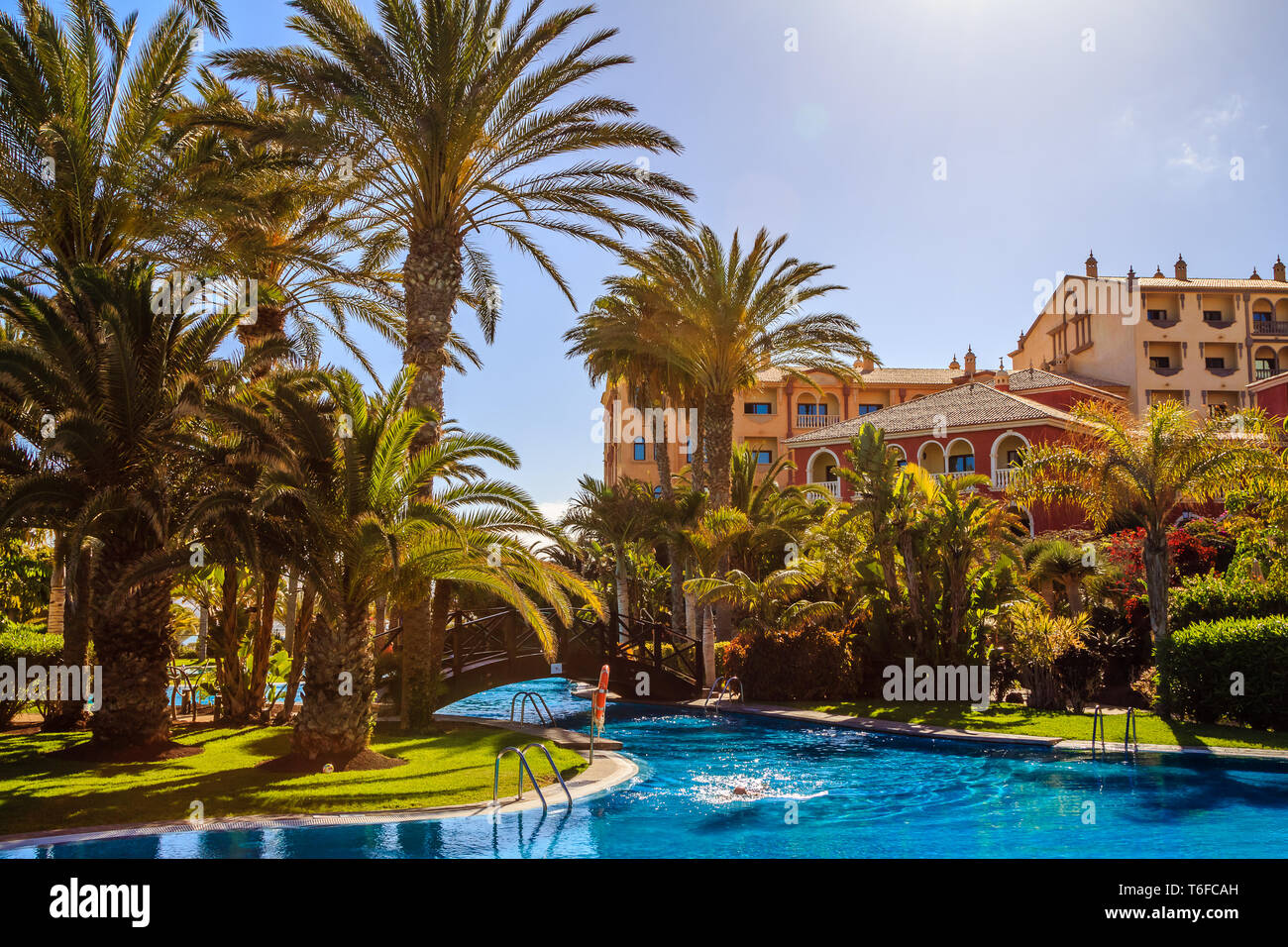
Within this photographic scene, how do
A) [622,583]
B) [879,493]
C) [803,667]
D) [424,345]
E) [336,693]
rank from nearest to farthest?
[336,693], [424,345], [879,493], [803,667], [622,583]

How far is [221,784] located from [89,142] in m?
10.0

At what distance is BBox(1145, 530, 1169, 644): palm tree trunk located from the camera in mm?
17219

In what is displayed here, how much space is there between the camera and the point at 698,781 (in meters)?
13.3

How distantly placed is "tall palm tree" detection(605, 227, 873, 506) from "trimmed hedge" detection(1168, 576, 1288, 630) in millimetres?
12378

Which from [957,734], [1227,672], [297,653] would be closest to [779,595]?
[957,734]

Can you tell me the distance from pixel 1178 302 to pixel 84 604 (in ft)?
186

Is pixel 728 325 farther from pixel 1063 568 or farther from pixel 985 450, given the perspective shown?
pixel 985 450

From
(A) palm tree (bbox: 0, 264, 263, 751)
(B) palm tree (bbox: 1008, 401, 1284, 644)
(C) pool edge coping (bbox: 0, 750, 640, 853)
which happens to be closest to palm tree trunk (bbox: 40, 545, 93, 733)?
(A) palm tree (bbox: 0, 264, 263, 751)

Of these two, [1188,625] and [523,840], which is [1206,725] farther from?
[523,840]

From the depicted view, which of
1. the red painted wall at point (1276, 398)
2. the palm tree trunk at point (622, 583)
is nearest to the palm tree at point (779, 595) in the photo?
the palm tree trunk at point (622, 583)

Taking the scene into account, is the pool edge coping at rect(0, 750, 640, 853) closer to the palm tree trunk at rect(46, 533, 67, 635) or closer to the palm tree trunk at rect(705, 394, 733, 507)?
the palm tree trunk at rect(46, 533, 67, 635)

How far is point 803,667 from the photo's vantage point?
71.2ft

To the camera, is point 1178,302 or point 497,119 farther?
point 1178,302
